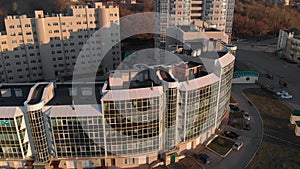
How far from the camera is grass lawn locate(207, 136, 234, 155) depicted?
44062 millimetres

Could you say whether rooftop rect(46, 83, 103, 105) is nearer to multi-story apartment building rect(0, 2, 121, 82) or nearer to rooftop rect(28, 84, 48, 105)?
rooftop rect(28, 84, 48, 105)

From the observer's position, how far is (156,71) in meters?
39.5

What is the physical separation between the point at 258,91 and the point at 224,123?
2229 cm

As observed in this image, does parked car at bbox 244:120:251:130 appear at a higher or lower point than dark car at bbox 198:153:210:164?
higher

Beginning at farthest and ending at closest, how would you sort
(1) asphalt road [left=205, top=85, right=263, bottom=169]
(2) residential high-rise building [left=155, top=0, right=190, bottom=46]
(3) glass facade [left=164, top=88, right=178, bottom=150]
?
(2) residential high-rise building [left=155, top=0, right=190, bottom=46] → (1) asphalt road [left=205, top=85, right=263, bottom=169] → (3) glass facade [left=164, top=88, right=178, bottom=150]

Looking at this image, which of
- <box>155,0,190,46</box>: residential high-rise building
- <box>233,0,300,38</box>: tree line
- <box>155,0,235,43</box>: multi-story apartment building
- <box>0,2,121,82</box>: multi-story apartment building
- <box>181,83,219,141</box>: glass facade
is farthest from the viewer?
<box>233,0,300,38</box>: tree line

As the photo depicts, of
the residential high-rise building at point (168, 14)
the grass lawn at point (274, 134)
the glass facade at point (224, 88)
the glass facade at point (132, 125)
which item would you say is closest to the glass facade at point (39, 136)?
the glass facade at point (132, 125)

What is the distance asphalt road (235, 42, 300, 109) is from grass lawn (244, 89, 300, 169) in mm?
5527

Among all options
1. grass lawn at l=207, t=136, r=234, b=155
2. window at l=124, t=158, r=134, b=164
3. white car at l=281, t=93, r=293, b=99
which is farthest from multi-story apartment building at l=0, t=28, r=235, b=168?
white car at l=281, t=93, r=293, b=99

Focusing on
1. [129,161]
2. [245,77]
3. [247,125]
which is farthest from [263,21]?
[129,161]

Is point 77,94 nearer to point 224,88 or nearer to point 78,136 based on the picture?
point 78,136

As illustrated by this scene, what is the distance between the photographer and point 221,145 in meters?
45.3

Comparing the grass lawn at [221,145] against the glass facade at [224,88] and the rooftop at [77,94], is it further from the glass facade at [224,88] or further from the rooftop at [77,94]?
the rooftop at [77,94]

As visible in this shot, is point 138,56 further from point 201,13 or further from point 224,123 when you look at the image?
point 224,123
